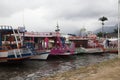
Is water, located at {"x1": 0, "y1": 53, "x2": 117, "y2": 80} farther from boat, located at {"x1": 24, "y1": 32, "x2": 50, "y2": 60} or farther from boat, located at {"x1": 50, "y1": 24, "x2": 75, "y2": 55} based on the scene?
boat, located at {"x1": 24, "y1": 32, "x2": 50, "y2": 60}

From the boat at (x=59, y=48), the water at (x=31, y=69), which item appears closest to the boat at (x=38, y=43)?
the boat at (x=59, y=48)

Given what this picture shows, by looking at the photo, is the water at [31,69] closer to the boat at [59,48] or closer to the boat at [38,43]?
the boat at [59,48]

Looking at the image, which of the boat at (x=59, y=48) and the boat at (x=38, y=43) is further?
the boat at (x=59, y=48)

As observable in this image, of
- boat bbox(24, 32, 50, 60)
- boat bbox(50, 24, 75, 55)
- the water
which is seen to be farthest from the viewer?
boat bbox(50, 24, 75, 55)

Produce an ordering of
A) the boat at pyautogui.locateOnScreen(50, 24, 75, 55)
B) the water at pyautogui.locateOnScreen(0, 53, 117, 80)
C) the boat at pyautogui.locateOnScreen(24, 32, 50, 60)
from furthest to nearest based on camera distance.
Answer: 1. the boat at pyautogui.locateOnScreen(50, 24, 75, 55)
2. the boat at pyautogui.locateOnScreen(24, 32, 50, 60)
3. the water at pyautogui.locateOnScreen(0, 53, 117, 80)

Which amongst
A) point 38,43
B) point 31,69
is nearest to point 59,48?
point 38,43

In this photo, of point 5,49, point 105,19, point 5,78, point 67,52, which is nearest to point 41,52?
point 67,52

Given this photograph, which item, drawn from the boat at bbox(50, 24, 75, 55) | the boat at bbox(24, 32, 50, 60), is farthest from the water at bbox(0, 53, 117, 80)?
the boat at bbox(24, 32, 50, 60)

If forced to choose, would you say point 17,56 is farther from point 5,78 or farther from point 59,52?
point 59,52

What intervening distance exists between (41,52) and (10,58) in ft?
34.7

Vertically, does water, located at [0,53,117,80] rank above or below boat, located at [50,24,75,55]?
below

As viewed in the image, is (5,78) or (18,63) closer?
(5,78)

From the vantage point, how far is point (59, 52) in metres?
47.2

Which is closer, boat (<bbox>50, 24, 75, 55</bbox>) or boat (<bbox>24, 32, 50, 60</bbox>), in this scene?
boat (<bbox>24, 32, 50, 60</bbox>)
